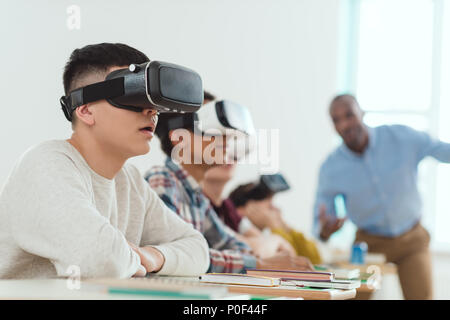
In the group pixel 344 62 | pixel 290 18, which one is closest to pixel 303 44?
pixel 290 18

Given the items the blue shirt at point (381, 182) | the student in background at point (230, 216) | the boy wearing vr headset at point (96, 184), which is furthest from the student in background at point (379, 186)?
the boy wearing vr headset at point (96, 184)

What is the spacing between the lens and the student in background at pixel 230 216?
248cm

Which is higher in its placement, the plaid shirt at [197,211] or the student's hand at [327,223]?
the plaid shirt at [197,211]

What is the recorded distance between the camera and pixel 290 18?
487 cm

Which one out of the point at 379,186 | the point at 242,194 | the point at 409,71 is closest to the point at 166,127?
the point at 242,194

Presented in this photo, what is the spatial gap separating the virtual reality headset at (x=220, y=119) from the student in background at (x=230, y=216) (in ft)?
1.22

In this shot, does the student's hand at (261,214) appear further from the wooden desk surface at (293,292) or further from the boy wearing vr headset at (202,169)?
the wooden desk surface at (293,292)

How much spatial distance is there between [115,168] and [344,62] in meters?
4.73

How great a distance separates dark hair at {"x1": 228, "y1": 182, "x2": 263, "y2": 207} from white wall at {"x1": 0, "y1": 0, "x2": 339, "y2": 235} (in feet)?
0.66

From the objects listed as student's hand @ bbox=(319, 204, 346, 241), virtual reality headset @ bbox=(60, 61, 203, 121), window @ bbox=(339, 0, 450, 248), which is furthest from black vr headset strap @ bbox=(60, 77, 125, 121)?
window @ bbox=(339, 0, 450, 248)

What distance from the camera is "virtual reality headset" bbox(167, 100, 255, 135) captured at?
188 centimetres

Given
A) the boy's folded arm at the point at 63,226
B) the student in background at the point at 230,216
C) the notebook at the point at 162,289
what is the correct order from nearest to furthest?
1. the notebook at the point at 162,289
2. the boy's folded arm at the point at 63,226
3. the student in background at the point at 230,216

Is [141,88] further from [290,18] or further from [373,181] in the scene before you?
[290,18]
